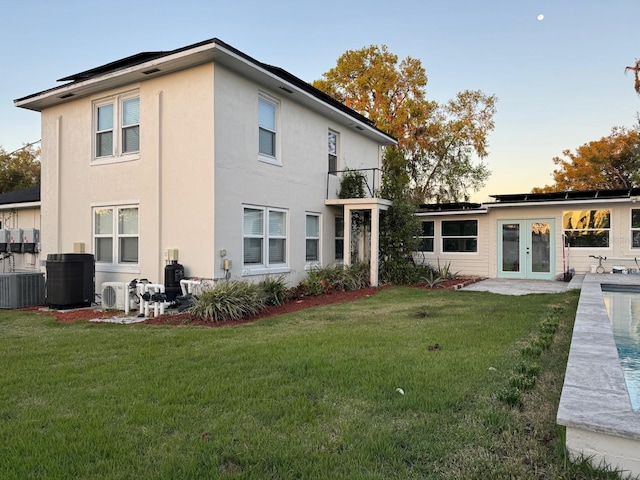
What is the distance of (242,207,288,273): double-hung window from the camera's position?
10.4m

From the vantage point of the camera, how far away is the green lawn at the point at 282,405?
2.61m

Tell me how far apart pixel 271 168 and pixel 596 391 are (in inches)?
357

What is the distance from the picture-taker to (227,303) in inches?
315

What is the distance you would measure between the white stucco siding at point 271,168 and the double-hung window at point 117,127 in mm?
2569

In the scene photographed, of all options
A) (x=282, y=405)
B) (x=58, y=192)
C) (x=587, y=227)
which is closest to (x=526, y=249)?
(x=587, y=227)

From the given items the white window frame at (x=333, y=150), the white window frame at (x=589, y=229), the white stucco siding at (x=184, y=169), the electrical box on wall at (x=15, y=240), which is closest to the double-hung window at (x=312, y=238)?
the white window frame at (x=333, y=150)

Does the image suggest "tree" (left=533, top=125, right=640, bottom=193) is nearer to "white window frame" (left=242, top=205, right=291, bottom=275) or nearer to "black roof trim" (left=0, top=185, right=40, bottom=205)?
"white window frame" (left=242, top=205, right=291, bottom=275)

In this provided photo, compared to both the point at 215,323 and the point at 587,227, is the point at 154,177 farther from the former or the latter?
the point at 587,227

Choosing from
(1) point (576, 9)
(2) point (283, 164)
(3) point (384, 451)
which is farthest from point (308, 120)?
(3) point (384, 451)

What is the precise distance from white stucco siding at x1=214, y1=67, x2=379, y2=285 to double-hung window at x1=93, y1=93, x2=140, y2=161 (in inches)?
101

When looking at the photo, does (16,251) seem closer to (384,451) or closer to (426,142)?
(384,451)

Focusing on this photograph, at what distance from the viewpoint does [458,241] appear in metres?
17.2

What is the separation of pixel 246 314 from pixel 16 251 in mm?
9679

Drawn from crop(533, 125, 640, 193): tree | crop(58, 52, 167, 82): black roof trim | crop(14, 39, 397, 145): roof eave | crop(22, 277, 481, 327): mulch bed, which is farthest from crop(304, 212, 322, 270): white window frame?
crop(533, 125, 640, 193): tree
